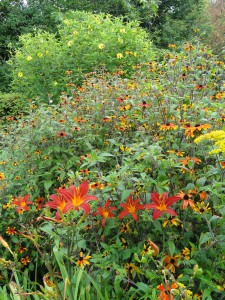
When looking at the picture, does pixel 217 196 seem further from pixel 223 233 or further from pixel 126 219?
pixel 126 219

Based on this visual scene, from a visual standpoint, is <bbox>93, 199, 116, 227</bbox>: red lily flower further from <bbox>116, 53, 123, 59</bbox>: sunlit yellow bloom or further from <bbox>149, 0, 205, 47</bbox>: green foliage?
<bbox>149, 0, 205, 47</bbox>: green foliage

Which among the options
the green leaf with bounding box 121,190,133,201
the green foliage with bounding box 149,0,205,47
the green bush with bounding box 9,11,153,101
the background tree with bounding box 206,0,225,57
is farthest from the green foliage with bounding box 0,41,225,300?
the background tree with bounding box 206,0,225,57

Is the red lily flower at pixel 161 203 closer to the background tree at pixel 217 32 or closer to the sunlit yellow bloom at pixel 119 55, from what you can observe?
the sunlit yellow bloom at pixel 119 55

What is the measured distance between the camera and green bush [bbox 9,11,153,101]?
4.96 meters

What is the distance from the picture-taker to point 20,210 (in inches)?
79.3

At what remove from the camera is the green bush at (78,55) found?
16.3ft

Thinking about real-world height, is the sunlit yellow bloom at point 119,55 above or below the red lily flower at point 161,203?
below

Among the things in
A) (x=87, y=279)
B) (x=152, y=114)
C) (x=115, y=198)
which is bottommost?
(x=87, y=279)

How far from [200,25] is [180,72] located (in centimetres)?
890

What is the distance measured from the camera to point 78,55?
5133mm

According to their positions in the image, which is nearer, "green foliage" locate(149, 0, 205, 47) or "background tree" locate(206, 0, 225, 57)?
"green foliage" locate(149, 0, 205, 47)

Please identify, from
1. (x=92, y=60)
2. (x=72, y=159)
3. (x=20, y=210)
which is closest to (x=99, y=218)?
(x=20, y=210)

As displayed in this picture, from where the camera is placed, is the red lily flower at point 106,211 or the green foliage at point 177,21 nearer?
the red lily flower at point 106,211

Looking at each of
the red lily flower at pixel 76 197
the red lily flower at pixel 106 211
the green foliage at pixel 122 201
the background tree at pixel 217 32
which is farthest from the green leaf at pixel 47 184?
the background tree at pixel 217 32
